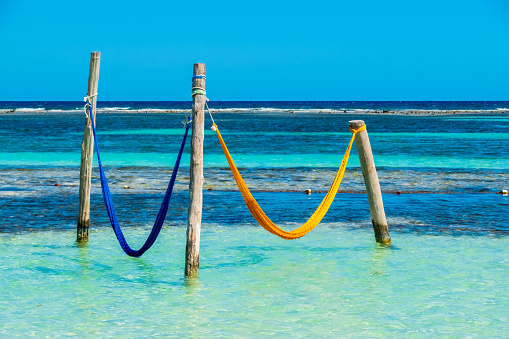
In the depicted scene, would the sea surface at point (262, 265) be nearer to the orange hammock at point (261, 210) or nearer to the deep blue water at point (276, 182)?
the deep blue water at point (276, 182)

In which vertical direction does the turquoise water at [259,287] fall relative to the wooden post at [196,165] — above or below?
below

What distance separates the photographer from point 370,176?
9055mm

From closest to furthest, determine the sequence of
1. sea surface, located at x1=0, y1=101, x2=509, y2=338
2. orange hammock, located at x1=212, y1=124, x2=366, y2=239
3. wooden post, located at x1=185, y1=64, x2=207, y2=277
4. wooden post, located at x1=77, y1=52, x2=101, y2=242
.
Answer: sea surface, located at x1=0, y1=101, x2=509, y2=338, wooden post, located at x1=185, y1=64, x2=207, y2=277, orange hammock, located at x1=212, y1=124, x2=366, y2=239, wooden post, located at x1=77, y1=52, x2=101, y2=242

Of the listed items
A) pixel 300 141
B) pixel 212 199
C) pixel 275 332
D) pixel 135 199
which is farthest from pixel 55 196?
pixel 300 141

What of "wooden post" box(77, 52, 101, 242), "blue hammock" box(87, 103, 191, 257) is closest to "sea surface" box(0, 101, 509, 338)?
"blue hammock" box(87, 103, 191, 257)

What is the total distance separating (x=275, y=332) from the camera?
6.07 meters

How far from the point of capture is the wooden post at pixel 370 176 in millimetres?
8938

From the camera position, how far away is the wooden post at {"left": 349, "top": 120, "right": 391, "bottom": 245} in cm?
894

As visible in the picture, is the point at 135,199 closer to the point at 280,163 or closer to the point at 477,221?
the point at 477,221
